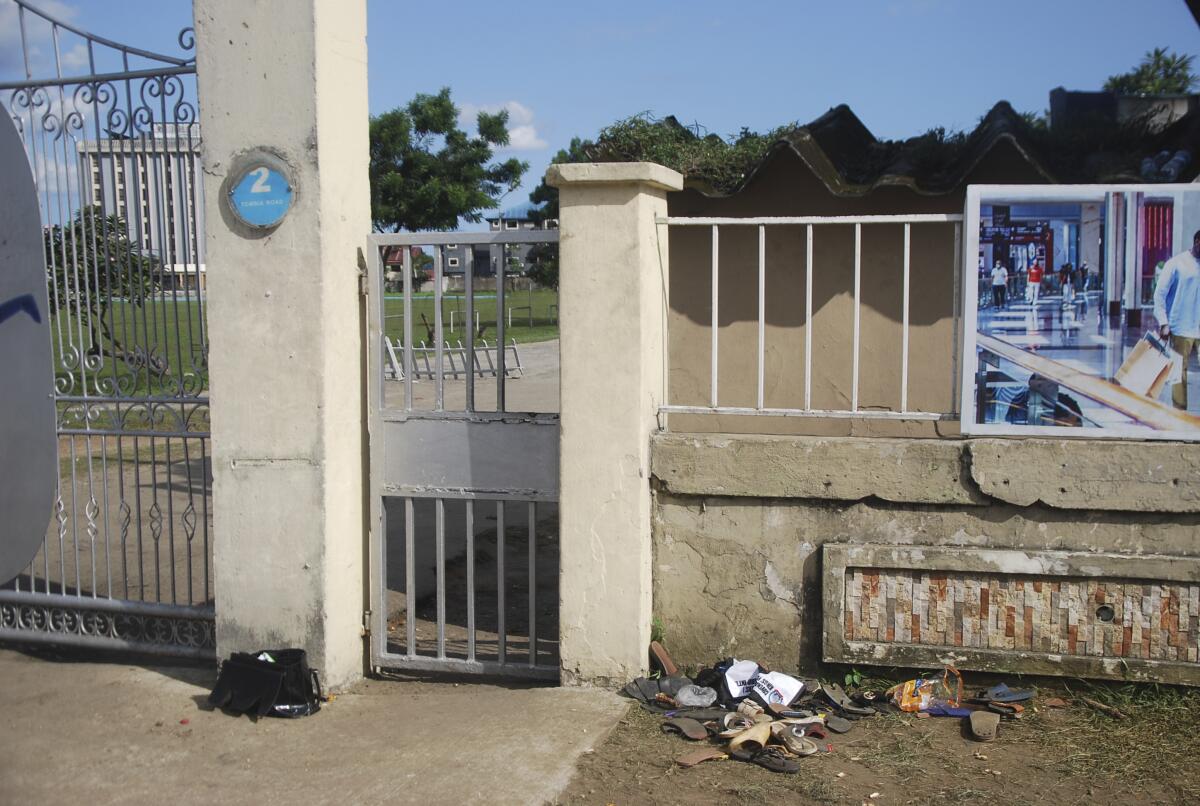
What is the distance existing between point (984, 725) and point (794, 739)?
2.46 ft

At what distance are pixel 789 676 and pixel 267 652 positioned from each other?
2312 mm

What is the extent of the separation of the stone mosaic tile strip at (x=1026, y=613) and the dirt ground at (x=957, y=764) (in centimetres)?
21

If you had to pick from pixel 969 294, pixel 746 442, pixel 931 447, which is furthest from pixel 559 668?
pixel 969 294

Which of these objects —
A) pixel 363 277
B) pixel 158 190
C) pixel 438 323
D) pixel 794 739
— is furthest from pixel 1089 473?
pixel 158 190

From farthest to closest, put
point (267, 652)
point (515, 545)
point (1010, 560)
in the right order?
1. point (515, 545)
2. point (267, 652)
3. point (1010, 560)

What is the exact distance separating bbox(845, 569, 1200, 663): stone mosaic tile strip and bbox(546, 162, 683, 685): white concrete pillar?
957 millimetres

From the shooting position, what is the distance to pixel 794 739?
4031 mm

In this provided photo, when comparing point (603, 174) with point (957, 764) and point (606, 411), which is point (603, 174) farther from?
A: point (957, 764)

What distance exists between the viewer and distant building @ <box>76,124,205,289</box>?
5.17 metres

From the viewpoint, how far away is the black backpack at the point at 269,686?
4520 mm

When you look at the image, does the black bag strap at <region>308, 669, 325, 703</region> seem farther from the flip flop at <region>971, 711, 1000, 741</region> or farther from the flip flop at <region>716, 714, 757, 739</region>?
the flip flop at <region>971, 711, 1000, 741</region>

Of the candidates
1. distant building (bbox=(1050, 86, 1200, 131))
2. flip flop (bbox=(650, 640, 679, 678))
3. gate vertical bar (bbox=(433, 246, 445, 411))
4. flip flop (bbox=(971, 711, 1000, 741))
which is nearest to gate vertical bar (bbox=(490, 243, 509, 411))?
gate vertical bar (bbox=(433, 246, 445, 411))

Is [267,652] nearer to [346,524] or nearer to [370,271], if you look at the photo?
[346,524]

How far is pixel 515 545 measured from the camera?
843 cm
